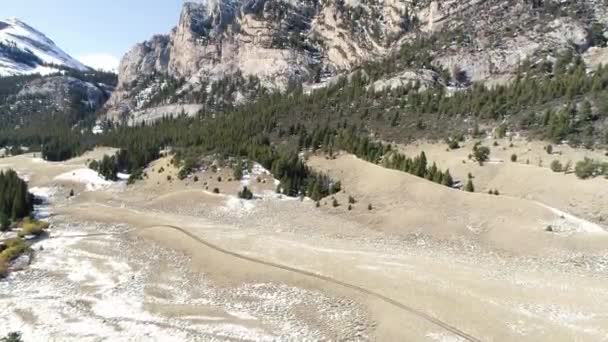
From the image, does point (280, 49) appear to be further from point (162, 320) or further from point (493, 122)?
point (162, 320)

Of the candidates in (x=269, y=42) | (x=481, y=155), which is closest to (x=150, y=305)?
(x=481, y=155)

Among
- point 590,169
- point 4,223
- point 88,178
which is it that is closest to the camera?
point 590,169

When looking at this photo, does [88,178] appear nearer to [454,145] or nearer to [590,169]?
[454,145]

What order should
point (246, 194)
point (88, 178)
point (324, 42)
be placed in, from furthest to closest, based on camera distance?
point (324, 42) < point (88, 178) < point (246, 194)

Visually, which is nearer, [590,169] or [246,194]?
[590,169]

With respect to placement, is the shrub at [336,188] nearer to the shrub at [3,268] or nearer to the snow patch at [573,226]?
the snow patch at [573,226]

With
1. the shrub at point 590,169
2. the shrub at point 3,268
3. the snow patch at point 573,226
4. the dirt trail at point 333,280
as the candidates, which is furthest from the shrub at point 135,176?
the shrub at point 590,169

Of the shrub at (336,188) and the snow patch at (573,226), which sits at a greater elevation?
the shrub at (336,188)

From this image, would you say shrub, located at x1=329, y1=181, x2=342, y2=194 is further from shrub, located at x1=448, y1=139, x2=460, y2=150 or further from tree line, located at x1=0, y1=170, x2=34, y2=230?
tree line, located at x1=0, y1=170, x2=34, y2=230
